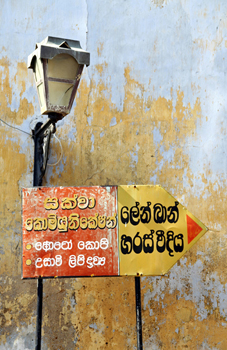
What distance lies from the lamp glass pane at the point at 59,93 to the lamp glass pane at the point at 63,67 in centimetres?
6

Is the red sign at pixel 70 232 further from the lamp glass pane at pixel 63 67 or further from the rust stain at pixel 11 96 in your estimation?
the rust stain at pixel 11 96

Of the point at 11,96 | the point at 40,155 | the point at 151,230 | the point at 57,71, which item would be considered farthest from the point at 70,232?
the point at 11,96

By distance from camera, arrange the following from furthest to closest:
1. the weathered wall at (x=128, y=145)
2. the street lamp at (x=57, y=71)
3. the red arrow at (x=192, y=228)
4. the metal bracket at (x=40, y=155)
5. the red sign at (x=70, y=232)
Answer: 1. the weathered wall at (x=128, y=145)
2. the metal bracket at (x=40, y=155)
3. the red arrow at (x=192, y=228)
4. the red sign at (x=70, y=232)
5. the street lamp at (x=57, y=71)

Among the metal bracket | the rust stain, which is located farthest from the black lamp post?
the rust stain

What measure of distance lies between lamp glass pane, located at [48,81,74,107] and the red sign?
65 cm

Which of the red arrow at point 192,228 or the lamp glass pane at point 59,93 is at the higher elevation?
the lamp glass pane at point 59,93

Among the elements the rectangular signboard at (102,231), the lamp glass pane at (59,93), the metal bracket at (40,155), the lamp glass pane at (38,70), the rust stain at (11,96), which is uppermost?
the rust stain at (11,96)

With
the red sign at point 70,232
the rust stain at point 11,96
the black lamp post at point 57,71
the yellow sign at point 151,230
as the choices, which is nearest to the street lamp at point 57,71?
the black lamp post at point 57,71

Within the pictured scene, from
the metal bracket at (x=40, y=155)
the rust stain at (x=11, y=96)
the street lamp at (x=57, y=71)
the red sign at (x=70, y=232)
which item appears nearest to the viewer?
the street lamp at (x=57, y=71)

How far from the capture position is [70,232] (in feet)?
9.12

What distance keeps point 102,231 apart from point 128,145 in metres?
1.20

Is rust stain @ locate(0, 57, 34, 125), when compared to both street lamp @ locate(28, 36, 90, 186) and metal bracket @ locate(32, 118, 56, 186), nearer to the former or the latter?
metal bracket @ locate(32, 118, 56, 186)

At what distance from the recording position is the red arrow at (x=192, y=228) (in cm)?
285

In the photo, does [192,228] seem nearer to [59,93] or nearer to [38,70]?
[59,93]
